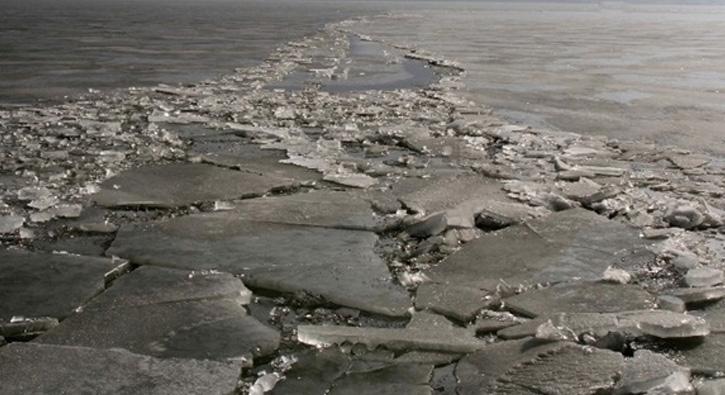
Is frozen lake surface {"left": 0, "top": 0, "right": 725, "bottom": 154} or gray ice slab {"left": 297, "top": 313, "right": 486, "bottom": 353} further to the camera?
frozen lake surface {"left": 0, "top": 0, "right": 725, "bottom": 154}

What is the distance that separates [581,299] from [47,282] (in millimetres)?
2107

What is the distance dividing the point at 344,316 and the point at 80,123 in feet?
14.7

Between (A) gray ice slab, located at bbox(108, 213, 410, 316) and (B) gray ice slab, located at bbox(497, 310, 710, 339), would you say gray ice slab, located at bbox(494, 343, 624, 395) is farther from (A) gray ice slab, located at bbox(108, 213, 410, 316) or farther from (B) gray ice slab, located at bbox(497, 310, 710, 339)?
(A) gray ice slab, located at bbox(108, 213, 410, 316)

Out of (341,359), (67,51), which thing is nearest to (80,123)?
(341,359)

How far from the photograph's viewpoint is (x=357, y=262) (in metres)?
2.98

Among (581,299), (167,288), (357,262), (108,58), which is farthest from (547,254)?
(108,58)

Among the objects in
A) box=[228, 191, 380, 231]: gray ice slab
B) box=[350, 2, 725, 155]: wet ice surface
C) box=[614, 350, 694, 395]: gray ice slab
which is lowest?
box=[350, 2, 725, 155]: wet ice surface

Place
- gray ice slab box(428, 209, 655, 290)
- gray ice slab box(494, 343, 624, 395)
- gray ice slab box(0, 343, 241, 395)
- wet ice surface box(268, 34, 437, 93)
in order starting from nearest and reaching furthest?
gray ice slab box(0, 343, 241, 395), gray ice slab box(494, 343, 624, 395), gray ice slab box(428, 209, 655, 290), wet ice surface box(268, 34, 437, 93)

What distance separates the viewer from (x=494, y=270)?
9.58 feet

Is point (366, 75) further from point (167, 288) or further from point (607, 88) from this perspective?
point (167, 288)

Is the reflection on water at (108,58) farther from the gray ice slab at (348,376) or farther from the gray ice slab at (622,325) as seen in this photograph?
the gray ice slab at (622,325)

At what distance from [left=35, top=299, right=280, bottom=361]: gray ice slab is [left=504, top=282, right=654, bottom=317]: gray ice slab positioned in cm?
99

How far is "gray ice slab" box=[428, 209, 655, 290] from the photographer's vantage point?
287 centimetres

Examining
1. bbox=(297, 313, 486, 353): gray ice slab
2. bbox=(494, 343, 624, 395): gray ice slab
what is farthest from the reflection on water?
bbox=(494, 343, 624, 395): gray ice slab
